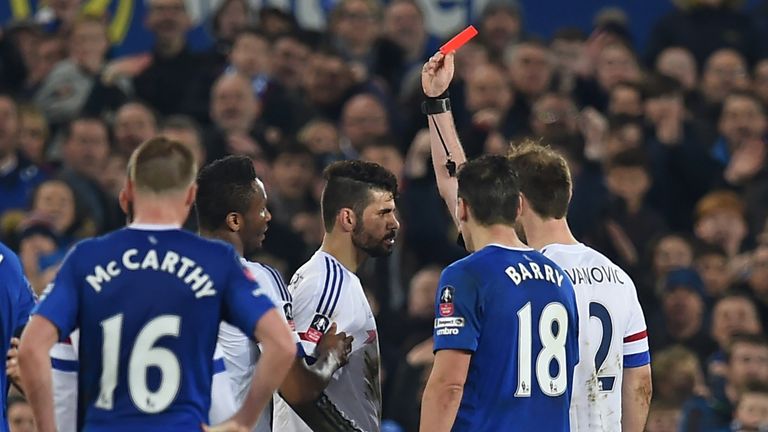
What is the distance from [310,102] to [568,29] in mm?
2790

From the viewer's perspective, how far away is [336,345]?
26.1 ft

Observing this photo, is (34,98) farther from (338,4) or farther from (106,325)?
(106,325)

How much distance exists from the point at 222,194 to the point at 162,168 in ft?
4.83

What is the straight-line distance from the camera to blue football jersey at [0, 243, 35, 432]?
8.11 meters

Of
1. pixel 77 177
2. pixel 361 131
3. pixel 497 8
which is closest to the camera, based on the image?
pixel 77 177

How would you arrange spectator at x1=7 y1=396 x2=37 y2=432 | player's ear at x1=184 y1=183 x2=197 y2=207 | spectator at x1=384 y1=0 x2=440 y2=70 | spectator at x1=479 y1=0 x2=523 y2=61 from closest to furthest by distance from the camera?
player's ear at x1=184 y1=183 x2=197 y2=207 → spectator at x1=7 y1=396 x2=37 y2=432 → spectator at x1=384 y1=0 x2=440 y2=70 → spectator at x1=479 y1=0 x2=523 y2=61

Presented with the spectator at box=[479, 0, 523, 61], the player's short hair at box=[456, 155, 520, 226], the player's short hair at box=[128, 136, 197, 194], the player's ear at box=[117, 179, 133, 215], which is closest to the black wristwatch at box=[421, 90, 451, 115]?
the player's short hair at box=[456, 155, 520, 226]

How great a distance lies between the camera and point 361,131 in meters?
14.9

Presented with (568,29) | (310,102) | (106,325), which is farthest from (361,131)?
(106,325)

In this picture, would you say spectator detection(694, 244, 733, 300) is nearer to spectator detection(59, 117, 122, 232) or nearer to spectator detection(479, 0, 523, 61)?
spectator detection(479, 0, 523, 61)

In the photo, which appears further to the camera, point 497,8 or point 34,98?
point 497,8

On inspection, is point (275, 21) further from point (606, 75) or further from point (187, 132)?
point (606, 75)

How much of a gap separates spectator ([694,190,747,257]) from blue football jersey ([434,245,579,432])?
734cm

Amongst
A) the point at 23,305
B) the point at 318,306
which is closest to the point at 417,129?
the point at 318,306
